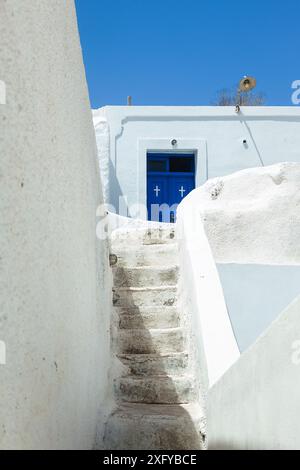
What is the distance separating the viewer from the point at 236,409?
2.48 meters

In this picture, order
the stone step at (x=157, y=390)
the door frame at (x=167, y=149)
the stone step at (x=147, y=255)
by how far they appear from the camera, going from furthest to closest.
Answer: the door frame at (x=167, y=149)
the stone step at (x=147, y=255)
the stone step at (x=157, y=390)

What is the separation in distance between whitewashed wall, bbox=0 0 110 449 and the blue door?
7.32 meters

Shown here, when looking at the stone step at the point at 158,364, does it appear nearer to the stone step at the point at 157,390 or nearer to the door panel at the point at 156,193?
the stone step at the point at 157,390

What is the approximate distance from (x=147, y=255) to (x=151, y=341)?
1.18 metres

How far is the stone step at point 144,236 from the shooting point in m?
5.70

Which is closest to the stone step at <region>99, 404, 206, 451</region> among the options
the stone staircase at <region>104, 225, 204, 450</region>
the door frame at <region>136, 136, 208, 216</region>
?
the stone staircase at <region>104, 225, 204, 450</region>

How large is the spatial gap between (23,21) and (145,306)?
3.26 meters

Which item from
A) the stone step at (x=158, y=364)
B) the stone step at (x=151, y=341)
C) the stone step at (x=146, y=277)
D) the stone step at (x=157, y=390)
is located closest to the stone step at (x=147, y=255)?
the stone step at (x=146, y=277)

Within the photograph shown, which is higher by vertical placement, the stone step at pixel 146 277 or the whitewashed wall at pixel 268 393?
the stone step at pixel 146 277

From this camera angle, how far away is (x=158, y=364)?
164 inches

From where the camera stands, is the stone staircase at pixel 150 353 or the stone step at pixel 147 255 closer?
the stone staircase at pixel 150 353

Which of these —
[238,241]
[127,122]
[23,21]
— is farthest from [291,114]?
[23,21]

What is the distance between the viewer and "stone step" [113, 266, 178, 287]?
5055mm

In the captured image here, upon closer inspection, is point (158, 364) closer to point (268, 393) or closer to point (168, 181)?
point (268, 393)
